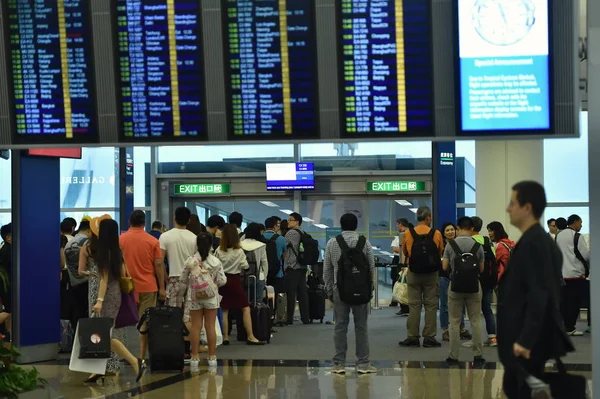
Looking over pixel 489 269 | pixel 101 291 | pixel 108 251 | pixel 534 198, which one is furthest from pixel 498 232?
pixel 534 198

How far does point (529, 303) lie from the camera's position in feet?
16.9

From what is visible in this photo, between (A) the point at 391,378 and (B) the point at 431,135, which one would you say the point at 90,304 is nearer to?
(A) the point at 391,378

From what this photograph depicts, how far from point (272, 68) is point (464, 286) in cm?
404

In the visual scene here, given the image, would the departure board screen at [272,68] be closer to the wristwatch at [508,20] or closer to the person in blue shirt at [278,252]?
the wristwatch at [508,20]

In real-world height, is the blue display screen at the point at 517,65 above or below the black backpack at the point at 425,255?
above

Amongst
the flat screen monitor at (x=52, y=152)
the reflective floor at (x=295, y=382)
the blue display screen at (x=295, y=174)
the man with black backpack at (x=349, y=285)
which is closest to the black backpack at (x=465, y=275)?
the reflective floor at (x=295, y=382)

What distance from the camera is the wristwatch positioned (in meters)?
7.23

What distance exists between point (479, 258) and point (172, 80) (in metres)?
4.72

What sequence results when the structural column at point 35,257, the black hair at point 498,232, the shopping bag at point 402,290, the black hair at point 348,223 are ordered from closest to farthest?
the black hair at point 348,223 → the structural column at point 35,257 → the black hair at point 498,232 → the shopping bag at point 402,290

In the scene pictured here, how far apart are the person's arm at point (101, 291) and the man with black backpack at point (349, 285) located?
2.12 meters

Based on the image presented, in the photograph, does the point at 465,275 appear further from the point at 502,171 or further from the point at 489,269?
the point at 502,171

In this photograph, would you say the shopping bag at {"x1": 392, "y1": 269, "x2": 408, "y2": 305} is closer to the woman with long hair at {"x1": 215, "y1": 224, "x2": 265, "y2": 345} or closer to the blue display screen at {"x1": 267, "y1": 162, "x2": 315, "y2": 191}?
the woman with long hair at {"x1": 215, "y1": 224, "x2": 265, "y2": 345}

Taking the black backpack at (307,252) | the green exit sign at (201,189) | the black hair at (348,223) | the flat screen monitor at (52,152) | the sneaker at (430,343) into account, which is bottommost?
the sneaker at (430,343)

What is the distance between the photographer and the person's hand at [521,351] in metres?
5.05
